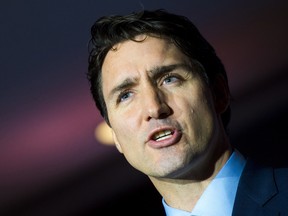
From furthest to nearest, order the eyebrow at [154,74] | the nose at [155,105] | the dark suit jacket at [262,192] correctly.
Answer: the eyebrow at [154,74] → the nose at [155,105] → the dark suit jacket at [262,192]

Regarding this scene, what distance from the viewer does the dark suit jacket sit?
4.27 ft

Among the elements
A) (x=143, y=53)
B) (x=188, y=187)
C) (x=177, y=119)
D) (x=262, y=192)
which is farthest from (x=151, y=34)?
(x=262, y=192)

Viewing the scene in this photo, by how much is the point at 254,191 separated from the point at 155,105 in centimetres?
35

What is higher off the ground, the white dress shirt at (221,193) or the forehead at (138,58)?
the forehead at (138,58)

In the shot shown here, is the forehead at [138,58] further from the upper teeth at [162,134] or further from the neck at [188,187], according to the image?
the neck at [188,187]

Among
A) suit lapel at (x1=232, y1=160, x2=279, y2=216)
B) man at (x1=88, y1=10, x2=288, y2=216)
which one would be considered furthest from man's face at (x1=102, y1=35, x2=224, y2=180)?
suit lapel at (x1=232, y1=160, x2=279, y2=216)

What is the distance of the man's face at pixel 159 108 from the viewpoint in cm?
142

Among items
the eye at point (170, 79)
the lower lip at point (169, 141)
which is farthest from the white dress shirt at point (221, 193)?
the eye at point (170, 79)

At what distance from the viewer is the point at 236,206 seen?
133 cm

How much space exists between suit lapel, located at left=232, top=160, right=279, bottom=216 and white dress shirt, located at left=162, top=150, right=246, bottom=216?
0.11 ft

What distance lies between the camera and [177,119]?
4.70 ft

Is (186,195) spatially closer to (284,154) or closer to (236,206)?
(236,206)

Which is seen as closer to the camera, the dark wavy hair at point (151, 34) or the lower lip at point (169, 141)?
the lower lip at point (169, 141)

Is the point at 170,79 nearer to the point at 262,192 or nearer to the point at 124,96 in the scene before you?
the point at 124,96
